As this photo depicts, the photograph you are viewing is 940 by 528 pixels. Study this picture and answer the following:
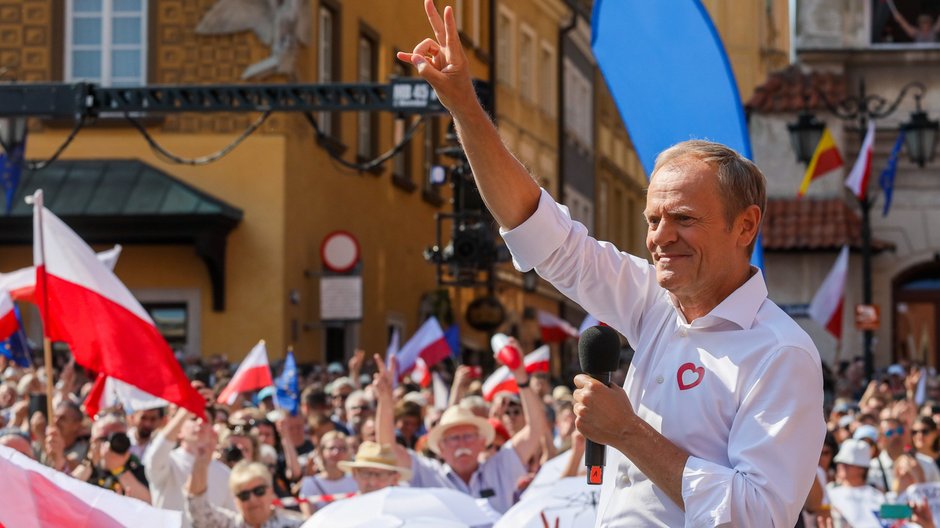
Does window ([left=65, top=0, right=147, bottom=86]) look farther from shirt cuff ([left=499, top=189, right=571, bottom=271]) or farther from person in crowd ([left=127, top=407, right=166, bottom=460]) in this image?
shirt cuff ([left=499, top=189, right=571, bottom=271])

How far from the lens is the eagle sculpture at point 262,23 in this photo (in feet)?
83.3

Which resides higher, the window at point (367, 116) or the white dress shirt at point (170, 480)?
the window at point (367, 116)

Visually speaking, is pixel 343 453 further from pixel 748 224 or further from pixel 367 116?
pixel 367 116

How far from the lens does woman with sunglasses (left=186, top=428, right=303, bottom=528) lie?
9.05 meters

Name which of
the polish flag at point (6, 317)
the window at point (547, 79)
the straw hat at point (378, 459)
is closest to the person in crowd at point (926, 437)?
the straw hat at point (378, 459)

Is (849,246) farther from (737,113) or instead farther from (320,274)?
(737,113)

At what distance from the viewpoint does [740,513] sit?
3.68m

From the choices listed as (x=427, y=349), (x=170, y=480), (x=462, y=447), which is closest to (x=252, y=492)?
(x=170, y=480)

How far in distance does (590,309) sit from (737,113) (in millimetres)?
3204

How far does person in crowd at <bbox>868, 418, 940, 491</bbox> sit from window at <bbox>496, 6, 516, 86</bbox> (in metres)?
27.4

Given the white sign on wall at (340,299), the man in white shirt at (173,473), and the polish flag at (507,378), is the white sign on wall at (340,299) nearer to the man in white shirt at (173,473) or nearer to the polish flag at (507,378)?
the polish flag at (507,378)

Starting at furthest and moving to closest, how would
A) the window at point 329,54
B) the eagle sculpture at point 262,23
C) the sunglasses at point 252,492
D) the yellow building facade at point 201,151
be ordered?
the window at point 329,54, the yellow building facade at point 201,151, the eagle sculpture at point 262,23, the sunglasses at point 252,492

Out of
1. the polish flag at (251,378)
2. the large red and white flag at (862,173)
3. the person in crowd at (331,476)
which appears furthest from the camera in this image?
the large red and white flag at (862,173)

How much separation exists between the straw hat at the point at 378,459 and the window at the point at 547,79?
114ft
